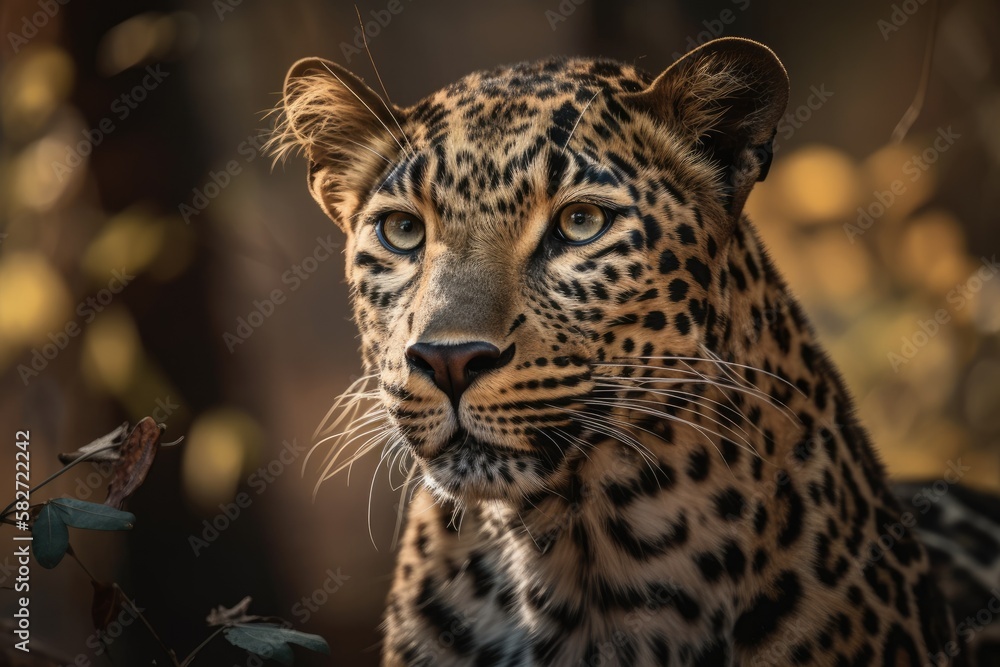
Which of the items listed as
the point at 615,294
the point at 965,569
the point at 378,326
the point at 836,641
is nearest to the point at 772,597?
the point at 836,641

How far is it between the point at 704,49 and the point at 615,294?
0.67 metres

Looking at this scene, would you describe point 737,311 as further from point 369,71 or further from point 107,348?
point 107,348

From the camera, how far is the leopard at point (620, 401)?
2375 mm

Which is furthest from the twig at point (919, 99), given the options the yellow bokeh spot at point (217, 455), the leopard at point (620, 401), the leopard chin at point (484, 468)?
the yellow bokeh spot at point (217, 455)

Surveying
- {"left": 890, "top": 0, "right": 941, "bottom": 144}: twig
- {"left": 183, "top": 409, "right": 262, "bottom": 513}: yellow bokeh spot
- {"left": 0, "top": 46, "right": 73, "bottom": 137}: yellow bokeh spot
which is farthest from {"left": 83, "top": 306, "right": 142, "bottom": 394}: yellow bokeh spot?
{"left": 890, "top": 0, "right": 941, "bottom": 144}: twig

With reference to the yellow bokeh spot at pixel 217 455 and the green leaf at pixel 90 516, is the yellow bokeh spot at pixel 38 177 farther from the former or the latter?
the green leaf at pixel 90 516

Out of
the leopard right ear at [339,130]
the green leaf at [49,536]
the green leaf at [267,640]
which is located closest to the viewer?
the green leaf at [49,536]

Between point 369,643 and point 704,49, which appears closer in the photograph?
point 704,49

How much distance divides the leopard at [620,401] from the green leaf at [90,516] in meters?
0.65

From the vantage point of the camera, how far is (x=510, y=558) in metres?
2.67

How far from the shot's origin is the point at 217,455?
3814mm

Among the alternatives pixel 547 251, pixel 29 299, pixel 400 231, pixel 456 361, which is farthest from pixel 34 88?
pixel 456 361

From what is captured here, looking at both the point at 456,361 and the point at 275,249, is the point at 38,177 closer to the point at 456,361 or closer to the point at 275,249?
the point at 275,249

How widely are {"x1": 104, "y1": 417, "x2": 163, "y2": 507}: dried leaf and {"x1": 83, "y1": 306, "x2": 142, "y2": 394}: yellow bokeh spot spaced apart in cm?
159
